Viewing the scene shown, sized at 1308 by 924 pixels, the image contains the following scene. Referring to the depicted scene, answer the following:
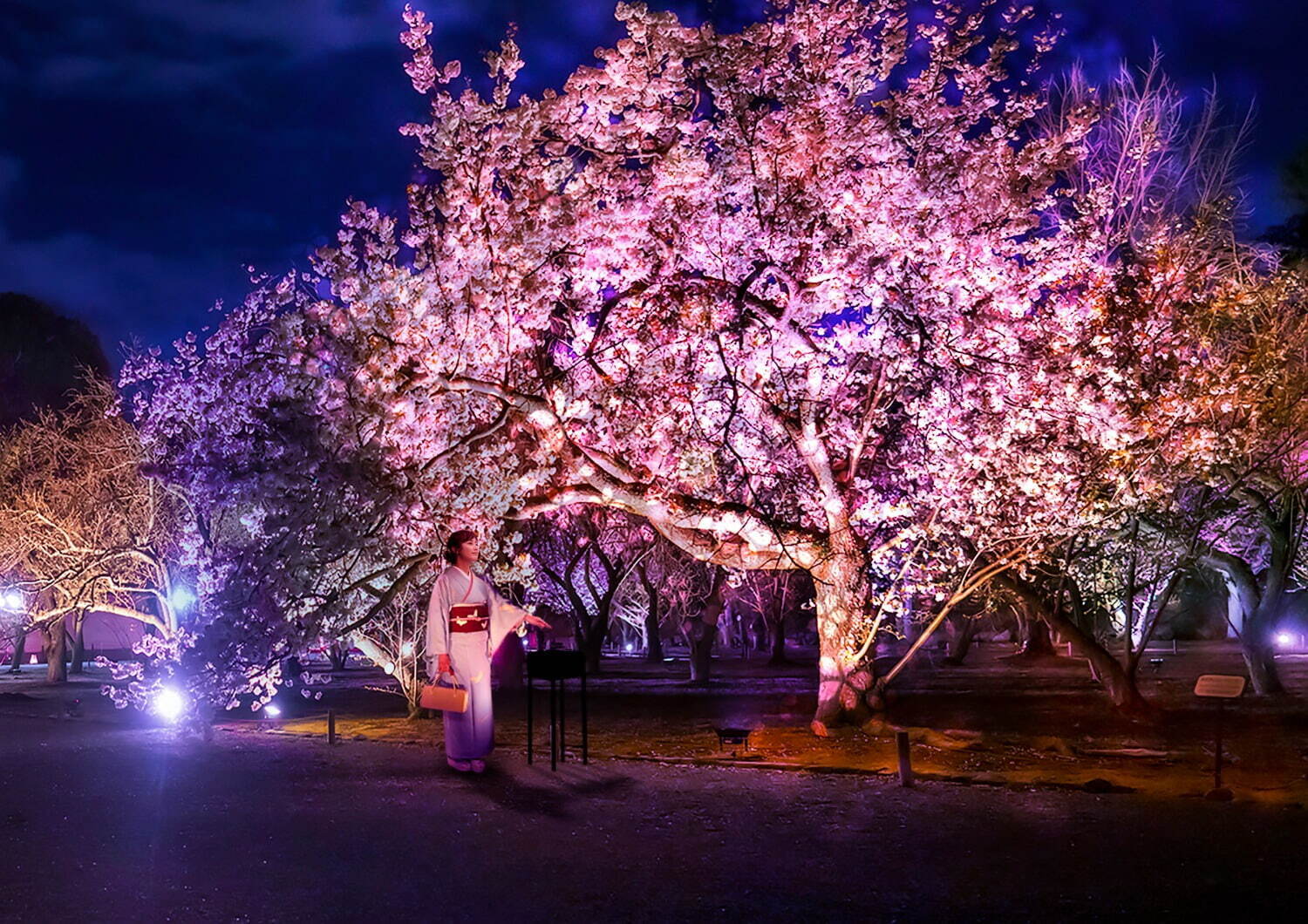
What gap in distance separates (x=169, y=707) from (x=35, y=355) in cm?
2818

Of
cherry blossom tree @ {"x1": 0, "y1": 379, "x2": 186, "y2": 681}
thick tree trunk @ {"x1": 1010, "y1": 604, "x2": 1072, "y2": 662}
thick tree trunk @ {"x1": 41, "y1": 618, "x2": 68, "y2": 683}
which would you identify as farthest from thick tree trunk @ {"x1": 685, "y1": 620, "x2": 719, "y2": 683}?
thick tree trunk @ {"x1": 41, "y1": 618, "x2": 68, "y2": 683}

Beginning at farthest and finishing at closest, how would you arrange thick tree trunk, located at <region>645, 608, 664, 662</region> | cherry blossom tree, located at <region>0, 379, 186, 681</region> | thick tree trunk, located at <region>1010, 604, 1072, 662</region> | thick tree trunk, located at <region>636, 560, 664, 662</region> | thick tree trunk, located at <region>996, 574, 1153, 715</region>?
thick tree trunk, located at <region>645, 608, 664, 662</region>, thick tree trunk, located at <region>1010, 604, 1072, 662</region>, thick tree trunk, located at <region>636, 560, 664, 662</region>, cherry blossom tree, located at <region>0, 379, 186, 681</region>, thick tree trunk, located at <region>996, 574, 1153, 715</region>

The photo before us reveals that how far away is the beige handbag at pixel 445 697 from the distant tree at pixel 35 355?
3672cm

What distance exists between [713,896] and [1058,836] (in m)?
2.88

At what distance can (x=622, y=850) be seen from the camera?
271 inches

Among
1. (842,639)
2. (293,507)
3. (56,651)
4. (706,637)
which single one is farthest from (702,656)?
(56,651)

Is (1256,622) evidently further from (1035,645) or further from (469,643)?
(1035,645)

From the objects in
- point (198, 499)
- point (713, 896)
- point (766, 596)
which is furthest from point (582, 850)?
point (766, 596)

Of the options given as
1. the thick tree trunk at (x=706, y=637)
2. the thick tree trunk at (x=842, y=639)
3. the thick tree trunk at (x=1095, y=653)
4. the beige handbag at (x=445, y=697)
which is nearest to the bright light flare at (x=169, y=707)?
the beige handbag at (x=445, y=697)

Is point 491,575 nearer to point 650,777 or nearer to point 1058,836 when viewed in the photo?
point 650,777

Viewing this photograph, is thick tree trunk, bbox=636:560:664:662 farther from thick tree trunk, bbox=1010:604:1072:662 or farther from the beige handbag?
the beige handbag

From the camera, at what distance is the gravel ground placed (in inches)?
220

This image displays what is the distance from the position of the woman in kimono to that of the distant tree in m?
36.5

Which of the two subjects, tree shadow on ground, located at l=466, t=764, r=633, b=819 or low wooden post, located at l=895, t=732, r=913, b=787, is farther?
low wooden post, located at l=895, t=732, r=913, b=787
